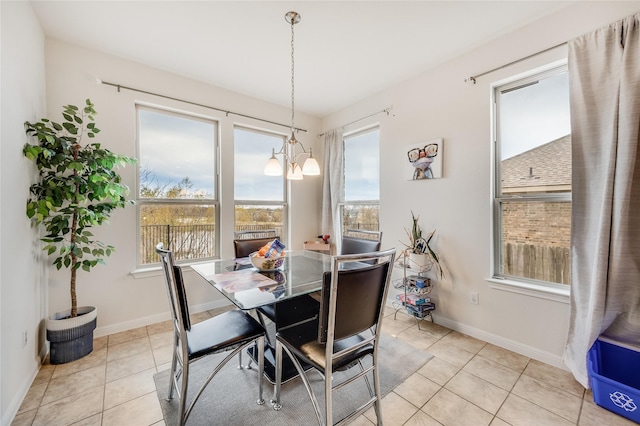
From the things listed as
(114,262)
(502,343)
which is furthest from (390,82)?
(114,262)

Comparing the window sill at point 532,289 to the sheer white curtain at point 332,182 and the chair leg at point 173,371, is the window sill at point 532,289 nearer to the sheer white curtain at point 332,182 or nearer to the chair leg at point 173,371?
the sheer white curtain at point 332,182

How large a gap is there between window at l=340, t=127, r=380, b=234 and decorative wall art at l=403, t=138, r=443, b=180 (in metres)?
0.56

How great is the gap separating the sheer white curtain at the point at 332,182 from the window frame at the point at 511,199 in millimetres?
1971

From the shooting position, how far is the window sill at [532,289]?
6.59ft

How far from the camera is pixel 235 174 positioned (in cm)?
351

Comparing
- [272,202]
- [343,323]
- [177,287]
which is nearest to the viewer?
[343,323]

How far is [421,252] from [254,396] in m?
1.98

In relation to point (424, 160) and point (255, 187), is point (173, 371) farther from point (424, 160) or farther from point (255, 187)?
point (424, 160)

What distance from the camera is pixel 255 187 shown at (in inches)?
147

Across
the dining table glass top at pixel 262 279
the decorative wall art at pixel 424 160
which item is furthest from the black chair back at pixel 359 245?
the decorative wall art at pixel 424 160

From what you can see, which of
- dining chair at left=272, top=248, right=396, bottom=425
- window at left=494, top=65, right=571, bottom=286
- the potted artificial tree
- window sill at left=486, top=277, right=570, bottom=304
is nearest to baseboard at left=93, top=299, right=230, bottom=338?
the potted artificial tree

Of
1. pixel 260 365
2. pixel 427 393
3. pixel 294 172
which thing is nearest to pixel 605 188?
pixel 427 393

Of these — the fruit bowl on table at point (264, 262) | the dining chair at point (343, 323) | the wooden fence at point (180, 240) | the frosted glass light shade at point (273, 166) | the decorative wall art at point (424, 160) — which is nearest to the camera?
the dining chair at point (343, 323)

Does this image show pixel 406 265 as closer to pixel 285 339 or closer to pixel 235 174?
pixel 285 339
